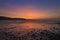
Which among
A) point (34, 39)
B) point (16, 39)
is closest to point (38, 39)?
point (34, 39)

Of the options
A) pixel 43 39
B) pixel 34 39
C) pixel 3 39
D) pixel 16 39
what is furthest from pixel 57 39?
pixel 3 39

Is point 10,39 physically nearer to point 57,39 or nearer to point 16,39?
point 16,39

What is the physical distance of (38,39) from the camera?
43.6ft

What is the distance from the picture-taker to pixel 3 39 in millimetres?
12414

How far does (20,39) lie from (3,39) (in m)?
1.99

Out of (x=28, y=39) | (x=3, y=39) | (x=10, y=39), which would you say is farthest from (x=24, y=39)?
(x=3, y=39)

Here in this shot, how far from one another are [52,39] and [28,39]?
298cm

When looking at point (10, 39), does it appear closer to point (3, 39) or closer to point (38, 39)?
point (3, 39)

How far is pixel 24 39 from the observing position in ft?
43.0

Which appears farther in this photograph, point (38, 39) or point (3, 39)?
point (38, 39)

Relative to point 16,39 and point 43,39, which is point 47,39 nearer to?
point 43,39

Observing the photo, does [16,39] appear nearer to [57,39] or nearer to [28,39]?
[28,39]

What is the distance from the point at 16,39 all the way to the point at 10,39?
0.71 meters

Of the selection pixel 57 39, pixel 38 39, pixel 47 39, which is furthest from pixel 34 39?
pixel 57 39
